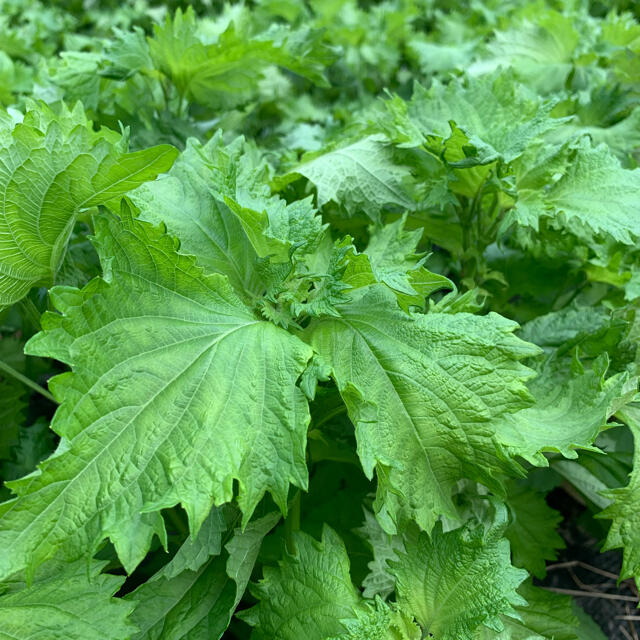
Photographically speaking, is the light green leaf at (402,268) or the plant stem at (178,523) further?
the plant stem at (178,523)

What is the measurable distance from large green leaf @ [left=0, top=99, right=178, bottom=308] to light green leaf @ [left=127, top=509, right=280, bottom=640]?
44 centimetres

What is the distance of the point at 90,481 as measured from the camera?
746 mm

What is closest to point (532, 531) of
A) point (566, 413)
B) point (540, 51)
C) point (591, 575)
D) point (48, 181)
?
point (566, 413)

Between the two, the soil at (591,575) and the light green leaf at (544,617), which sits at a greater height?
the light green leaf at (544,617)

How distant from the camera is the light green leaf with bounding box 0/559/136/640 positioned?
0.80 m

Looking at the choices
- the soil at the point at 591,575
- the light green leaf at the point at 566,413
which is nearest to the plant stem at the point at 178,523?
the light green leaf at the point at 566,413

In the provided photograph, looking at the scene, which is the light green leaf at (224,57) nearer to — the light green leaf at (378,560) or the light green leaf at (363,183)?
the light green leaf at (363,183)

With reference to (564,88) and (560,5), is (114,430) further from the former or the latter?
(560,5)

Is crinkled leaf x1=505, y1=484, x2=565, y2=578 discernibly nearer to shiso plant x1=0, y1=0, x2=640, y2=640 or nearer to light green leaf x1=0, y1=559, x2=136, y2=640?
shiso plant x1=0, y1=0, x2=640, y2=640

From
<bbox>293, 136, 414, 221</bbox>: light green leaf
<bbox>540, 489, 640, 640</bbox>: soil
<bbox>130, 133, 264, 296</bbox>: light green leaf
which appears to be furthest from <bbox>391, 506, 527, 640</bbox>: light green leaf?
<bbox>540, 489, 640, 640</bbox>: soil

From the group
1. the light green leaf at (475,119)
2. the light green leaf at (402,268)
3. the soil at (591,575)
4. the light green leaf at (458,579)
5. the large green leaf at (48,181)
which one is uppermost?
the large green leaf at (48,181)

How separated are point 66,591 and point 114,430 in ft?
0.78

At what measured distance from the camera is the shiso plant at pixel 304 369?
A: 2.57 feet

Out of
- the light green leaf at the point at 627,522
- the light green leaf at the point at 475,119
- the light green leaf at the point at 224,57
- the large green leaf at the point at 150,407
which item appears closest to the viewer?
the large green leaf at the point at 150,407
